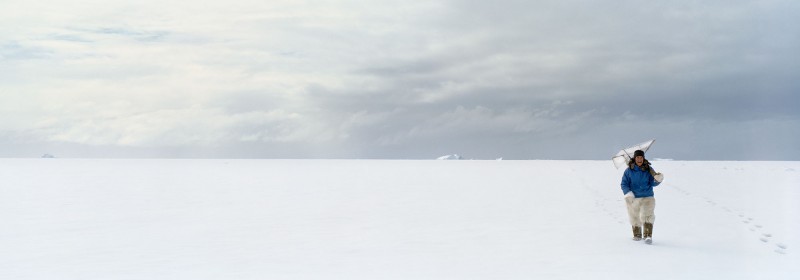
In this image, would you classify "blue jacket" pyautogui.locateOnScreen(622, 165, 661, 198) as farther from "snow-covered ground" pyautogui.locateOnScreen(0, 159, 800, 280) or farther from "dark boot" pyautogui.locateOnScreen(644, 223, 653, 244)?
"snow-covered ground" pyautogui.locateOnScreen(0, 159, 800, 280)

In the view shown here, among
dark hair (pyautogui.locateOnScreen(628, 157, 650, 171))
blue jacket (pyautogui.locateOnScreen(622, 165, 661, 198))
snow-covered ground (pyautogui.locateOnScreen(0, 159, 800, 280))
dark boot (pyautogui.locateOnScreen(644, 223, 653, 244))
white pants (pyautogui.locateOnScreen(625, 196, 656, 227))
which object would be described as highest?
dark hair (pyautogui.locateOnScreen(628, 157, 650, 171))

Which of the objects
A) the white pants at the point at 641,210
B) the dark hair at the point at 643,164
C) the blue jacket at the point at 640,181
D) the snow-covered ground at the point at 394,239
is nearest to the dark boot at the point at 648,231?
the white pants at the point at 641,210

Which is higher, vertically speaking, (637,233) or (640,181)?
(640,181)

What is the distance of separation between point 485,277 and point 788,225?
9.47 meters

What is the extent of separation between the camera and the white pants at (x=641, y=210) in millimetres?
12055

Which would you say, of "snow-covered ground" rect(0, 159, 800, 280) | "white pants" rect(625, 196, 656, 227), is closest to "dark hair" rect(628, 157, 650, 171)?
"white pants" rect(625, 196, 656, 227)

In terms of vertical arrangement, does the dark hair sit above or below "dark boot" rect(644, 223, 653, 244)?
above

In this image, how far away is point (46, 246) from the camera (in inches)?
473

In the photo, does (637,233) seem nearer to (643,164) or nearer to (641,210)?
(641,210)

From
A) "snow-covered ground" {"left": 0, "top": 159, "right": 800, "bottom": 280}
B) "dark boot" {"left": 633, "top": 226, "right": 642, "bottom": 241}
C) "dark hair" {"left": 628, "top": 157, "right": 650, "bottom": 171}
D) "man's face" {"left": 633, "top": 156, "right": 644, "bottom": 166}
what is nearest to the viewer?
"snow-covered ground" {"left": 0, "top": 159, "right": 800, "bottom": 280}

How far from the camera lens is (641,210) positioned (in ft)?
39.8

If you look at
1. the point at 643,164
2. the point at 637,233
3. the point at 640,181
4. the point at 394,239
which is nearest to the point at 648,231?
the point at 637,233

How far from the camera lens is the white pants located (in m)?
12.1

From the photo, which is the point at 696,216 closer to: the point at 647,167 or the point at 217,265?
the point at 647,167
